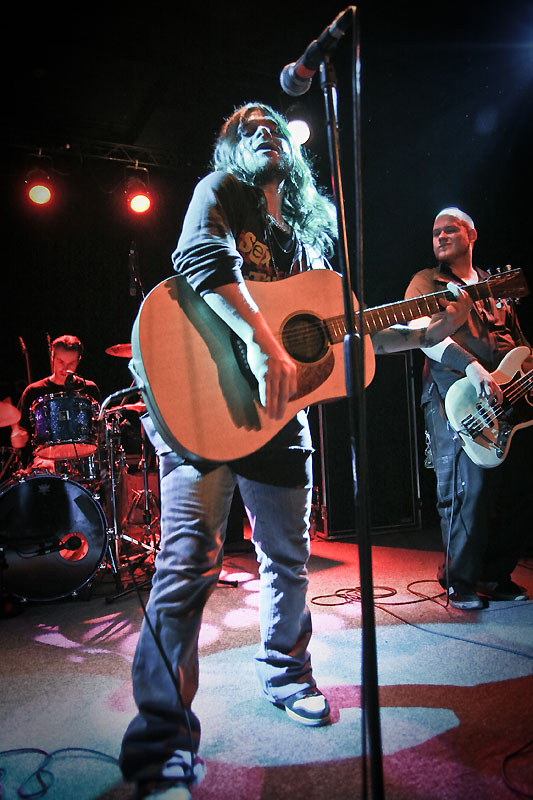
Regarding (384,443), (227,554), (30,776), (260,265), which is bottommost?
(227,554)

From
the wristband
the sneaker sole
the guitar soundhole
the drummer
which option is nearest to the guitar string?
the guitar soundhole

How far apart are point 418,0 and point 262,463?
14.1 ft

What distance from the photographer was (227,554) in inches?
208

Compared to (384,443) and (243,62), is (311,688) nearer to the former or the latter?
(384,443)

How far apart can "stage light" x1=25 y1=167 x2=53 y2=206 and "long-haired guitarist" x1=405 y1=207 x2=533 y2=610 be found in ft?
17.7

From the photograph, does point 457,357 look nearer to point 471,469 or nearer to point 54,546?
point 471,469

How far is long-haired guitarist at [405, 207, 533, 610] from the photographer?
3152 millimetres

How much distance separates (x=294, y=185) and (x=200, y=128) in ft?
17.5

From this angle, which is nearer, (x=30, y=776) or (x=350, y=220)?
(x=30, y=776)

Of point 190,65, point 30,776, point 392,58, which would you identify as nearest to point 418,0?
point 392,58

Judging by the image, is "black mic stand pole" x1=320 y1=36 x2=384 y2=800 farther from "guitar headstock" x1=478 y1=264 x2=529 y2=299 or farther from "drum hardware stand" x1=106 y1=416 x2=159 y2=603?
"guitar headstock" x1=478 y1=264 x2=529 y2=299

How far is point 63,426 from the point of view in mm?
4281

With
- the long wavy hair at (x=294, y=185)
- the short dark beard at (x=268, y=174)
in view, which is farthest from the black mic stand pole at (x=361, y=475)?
the long wavy hair at (x=294, y=185)

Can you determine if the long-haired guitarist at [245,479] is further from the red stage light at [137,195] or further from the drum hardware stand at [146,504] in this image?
the red stage light at [137,195]
